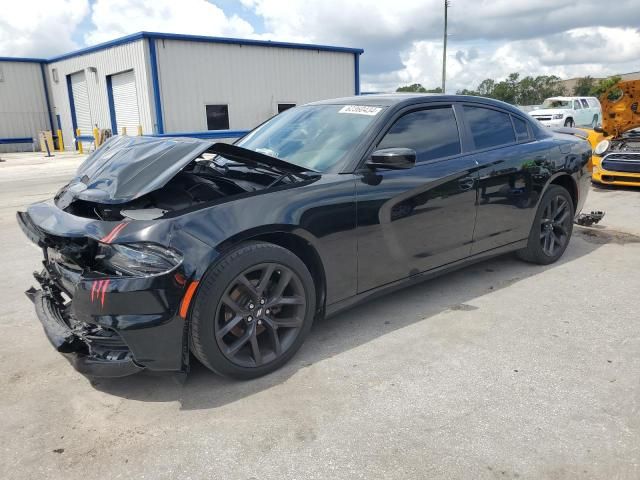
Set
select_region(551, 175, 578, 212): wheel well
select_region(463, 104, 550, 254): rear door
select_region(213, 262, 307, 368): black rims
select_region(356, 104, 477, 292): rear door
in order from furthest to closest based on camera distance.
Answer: select_region(551, 175, 578, 212): wheel well < select_region(463, 104, 550, 254): rear door < select_region(356, 104, 477, 292): rear door < select_region(213, 262, 307, 368): black rims

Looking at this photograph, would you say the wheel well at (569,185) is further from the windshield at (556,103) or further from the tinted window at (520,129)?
the windshield at (556,103)

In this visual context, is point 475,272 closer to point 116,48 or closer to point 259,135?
point 259,135

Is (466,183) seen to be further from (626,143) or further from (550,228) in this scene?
(626,143)

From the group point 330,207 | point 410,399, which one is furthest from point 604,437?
point 330,207

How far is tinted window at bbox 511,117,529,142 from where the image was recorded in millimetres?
4617

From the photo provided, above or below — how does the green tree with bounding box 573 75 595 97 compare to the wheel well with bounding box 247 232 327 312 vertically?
above

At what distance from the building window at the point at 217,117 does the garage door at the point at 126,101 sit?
9.51 feet

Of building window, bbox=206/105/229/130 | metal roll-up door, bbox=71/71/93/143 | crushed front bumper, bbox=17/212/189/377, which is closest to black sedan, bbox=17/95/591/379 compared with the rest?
crushed front bumper, bbox=17/212/189/377

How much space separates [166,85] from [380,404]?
2021cm

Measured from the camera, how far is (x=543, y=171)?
4.65 m

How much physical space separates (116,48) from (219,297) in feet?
72.0

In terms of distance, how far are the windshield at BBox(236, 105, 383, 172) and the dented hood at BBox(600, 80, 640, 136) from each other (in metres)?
8.74

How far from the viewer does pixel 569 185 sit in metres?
5.10

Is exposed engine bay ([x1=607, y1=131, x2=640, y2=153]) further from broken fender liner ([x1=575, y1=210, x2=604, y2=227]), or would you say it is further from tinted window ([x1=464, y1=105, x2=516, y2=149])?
tinted window ([x1=464, y1=105, x2=516, y2=149])
